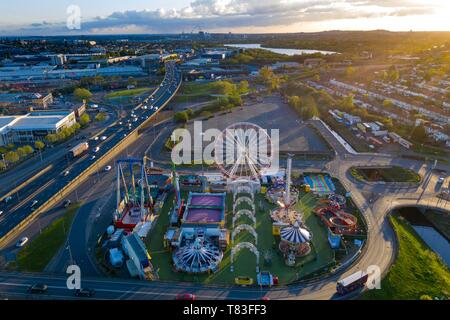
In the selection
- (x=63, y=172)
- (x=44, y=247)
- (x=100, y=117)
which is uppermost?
(x=100, y=117)

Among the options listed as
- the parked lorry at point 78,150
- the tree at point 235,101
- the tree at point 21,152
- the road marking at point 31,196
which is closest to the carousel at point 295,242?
the road marking at point 31,196

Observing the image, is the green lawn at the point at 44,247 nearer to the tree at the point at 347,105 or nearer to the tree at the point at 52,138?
the tree at the point at 52,138

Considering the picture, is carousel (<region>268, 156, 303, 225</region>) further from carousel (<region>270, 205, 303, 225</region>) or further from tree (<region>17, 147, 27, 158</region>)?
tree (<region>17, 147, 27, 158</region>)

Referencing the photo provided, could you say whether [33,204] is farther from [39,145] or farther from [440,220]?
[440,220]

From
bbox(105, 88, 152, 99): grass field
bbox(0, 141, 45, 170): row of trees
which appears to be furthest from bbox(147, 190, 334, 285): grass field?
bbox(105, 88, 152, 99): grass field

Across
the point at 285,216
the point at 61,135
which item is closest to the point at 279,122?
the point at 285,216
